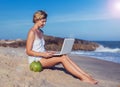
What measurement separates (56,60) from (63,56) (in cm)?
25

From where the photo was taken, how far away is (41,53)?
9609 mm

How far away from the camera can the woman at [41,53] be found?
9578 millimetres

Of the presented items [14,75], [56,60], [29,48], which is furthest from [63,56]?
[14,75]

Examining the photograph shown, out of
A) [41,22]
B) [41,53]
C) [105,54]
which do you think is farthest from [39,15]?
[105,54]

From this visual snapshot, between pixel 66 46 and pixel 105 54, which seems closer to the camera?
pixel 66 46

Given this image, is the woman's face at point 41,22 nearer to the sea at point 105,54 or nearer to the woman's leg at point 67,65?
the woman's leg at point 67,65

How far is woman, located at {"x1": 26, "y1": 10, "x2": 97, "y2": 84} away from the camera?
31.4ft

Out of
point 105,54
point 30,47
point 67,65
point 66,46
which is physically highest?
point 66,46

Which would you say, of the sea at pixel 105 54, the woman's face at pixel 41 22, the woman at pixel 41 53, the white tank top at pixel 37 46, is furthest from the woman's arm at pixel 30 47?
the sea at pixel 105 54

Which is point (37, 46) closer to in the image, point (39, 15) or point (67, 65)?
point (39, 15)

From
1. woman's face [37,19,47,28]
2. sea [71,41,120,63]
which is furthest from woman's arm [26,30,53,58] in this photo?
sea [71,41,120,63]

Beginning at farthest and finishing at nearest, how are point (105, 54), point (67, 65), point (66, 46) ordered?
point (105, 54) < point (67, 65) < point (66, 46)

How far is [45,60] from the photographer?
32.2 ft

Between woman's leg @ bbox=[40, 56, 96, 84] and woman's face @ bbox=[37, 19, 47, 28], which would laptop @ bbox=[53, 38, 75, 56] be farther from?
woman's face @ bbox=[37, 19, 47, 28]
